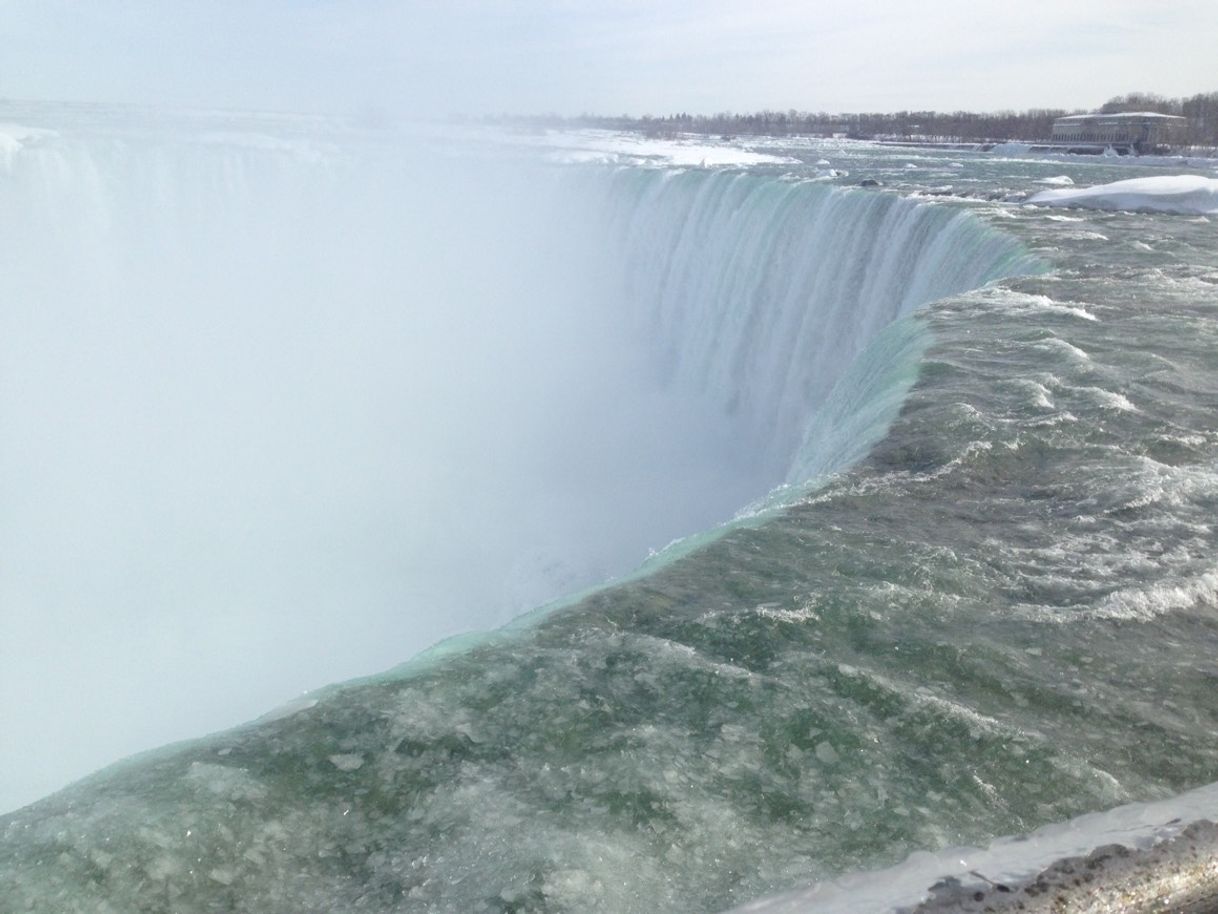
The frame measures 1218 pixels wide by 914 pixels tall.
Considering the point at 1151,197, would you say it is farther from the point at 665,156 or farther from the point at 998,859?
the point at 665,156

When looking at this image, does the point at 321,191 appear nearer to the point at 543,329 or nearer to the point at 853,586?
the point at 543,329

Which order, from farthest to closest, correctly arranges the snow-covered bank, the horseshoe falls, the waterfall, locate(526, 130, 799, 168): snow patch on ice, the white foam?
locate(526, 130, 799, 168): snow patch on ice, the snow-covered bank, the waterfall, the horseshoe falls, the white foam

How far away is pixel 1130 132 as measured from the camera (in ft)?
166

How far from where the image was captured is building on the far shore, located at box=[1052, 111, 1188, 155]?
4888cm

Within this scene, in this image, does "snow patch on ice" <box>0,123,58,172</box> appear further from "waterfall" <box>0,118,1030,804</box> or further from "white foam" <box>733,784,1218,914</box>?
"white foam" <box>733,784,1218,914</box>

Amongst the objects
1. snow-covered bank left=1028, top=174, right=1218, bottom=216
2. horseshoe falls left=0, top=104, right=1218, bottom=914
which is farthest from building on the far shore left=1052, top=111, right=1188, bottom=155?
snow-covered bank left=1028, top=174, right=1218, bottom=216

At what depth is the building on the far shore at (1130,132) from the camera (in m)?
48.9

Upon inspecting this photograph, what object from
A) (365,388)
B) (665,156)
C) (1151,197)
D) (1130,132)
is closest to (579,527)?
(365,388)

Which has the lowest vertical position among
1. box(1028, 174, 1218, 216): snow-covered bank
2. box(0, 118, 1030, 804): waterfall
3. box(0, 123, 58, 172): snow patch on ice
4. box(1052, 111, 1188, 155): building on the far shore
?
box(0, 118, 1030, 804): waterfall

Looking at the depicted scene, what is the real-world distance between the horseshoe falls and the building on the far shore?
89.6 feet

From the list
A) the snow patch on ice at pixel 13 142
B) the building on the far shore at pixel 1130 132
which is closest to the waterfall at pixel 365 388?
the snow patch on ice at pixel 13 142

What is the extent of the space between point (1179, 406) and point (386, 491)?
13.5m

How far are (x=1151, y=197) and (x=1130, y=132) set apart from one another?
140ft

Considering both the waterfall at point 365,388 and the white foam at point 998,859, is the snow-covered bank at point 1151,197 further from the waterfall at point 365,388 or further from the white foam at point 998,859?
the white foam at point 998,859
